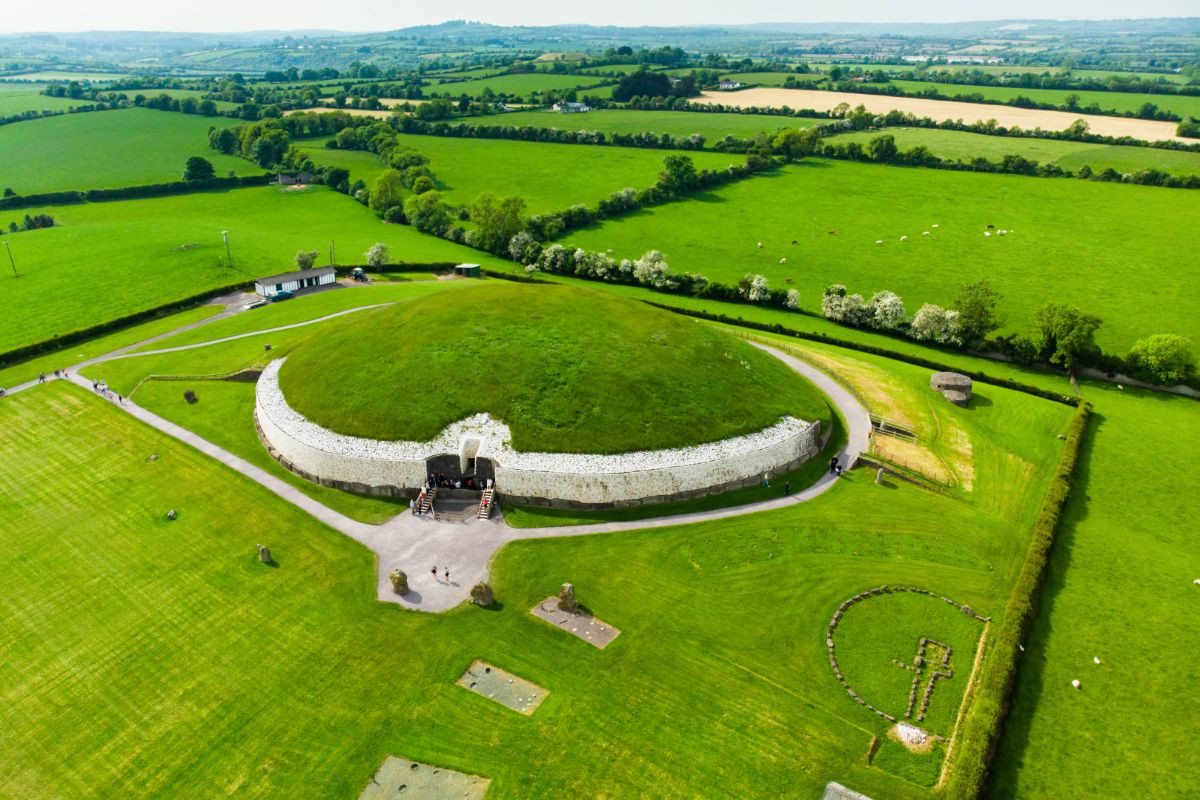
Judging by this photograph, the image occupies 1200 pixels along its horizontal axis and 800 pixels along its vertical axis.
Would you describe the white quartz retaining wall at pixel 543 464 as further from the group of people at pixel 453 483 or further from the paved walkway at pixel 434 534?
the paved walkway at pixel 434 534

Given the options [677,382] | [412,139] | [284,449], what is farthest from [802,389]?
[412,139]

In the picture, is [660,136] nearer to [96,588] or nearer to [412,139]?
[412,139]

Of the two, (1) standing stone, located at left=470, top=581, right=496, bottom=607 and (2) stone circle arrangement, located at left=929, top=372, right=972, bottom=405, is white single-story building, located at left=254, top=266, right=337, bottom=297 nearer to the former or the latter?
(1) standing stone, located at left=470, top=581, right=496, bottom=607

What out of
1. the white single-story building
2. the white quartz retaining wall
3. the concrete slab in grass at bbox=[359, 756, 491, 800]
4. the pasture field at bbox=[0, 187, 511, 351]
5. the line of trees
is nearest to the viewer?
the concrete slab in grass at bbox=[359, 756, 491, 800]

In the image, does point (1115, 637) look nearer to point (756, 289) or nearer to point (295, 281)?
point (756, 289)

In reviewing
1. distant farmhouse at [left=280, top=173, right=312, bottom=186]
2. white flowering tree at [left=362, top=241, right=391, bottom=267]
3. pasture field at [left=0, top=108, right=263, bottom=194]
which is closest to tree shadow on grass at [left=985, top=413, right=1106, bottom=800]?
white flowering tree at [left=362, top=241, right=391, bottom=267]

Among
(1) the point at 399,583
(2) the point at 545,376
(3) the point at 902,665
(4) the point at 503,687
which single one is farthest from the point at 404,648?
(3) the point at 902,665
